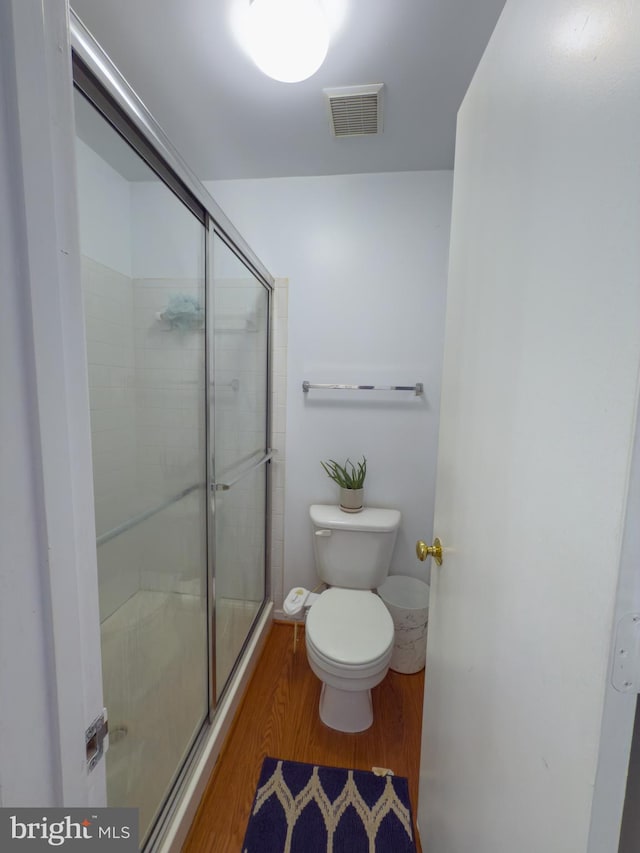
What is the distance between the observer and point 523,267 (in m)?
0.50

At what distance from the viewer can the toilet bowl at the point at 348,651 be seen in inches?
46.9

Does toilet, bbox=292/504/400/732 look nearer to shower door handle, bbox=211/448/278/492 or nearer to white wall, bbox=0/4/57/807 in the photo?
shower door handle, bbox=211/448/278/492

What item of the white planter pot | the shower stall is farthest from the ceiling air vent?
the white planter pot

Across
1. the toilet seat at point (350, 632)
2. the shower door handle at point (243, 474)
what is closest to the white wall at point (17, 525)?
the shower door handle at point (243, 474)

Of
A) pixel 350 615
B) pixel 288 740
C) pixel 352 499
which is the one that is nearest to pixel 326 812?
pixel 288 740

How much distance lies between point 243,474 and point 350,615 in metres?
0.72

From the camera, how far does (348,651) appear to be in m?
1.20

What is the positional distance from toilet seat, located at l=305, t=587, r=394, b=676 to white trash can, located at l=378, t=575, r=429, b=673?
18 cm

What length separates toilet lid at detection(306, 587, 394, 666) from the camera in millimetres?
1201

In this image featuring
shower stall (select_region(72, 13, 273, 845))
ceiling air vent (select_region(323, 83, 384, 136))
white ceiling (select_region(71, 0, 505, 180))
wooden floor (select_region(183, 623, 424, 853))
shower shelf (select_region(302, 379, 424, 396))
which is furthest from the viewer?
shower shelf (select_region(302, 379, 424, 396))

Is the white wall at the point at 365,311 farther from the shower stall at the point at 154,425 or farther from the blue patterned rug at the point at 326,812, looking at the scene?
the blue patterned rug at the point at 326,812

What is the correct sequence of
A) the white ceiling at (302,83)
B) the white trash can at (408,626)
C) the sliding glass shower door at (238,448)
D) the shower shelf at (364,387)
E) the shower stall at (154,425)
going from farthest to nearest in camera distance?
the shower shelf at (364,387) < the white trash can at (408,626) < the sliding glass shower door at (238,448) < the white ceiling at (302,83) < the shower stall at (154,425)

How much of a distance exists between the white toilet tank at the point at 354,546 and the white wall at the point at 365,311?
16cm

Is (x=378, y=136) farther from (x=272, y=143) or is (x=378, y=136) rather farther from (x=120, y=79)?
(x=120, y=79)
